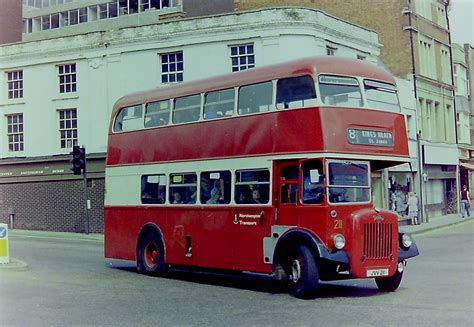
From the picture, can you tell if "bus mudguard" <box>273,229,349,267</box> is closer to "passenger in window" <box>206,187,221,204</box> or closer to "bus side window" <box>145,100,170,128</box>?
"passenger in window" <box>206,187,221,204</box>

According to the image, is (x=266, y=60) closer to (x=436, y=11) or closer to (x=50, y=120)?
(x=50, y=120)

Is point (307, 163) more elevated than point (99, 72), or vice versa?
point (99, 72)

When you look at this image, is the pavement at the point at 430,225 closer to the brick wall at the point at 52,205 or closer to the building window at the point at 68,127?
the brick wall at the point at 52,205

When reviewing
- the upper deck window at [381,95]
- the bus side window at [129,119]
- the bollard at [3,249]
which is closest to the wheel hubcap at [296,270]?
the upper deck window at [381,95]

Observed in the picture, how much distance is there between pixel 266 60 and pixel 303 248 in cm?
1697

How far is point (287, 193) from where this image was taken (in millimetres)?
12219

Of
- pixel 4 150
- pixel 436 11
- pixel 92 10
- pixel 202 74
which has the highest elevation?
pixel 92 10

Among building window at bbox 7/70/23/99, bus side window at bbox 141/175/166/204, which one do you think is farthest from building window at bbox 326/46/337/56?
bus side window at bbox 141/175/166/204

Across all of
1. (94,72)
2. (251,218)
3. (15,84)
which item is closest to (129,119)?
(251,218)

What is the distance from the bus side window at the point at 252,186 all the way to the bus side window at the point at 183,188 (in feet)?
4.72

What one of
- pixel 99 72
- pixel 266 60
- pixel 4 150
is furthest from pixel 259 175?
pixel 4 150

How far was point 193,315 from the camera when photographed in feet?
32.4

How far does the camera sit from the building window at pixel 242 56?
28.1 meters

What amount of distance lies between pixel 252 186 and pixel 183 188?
2292mm
